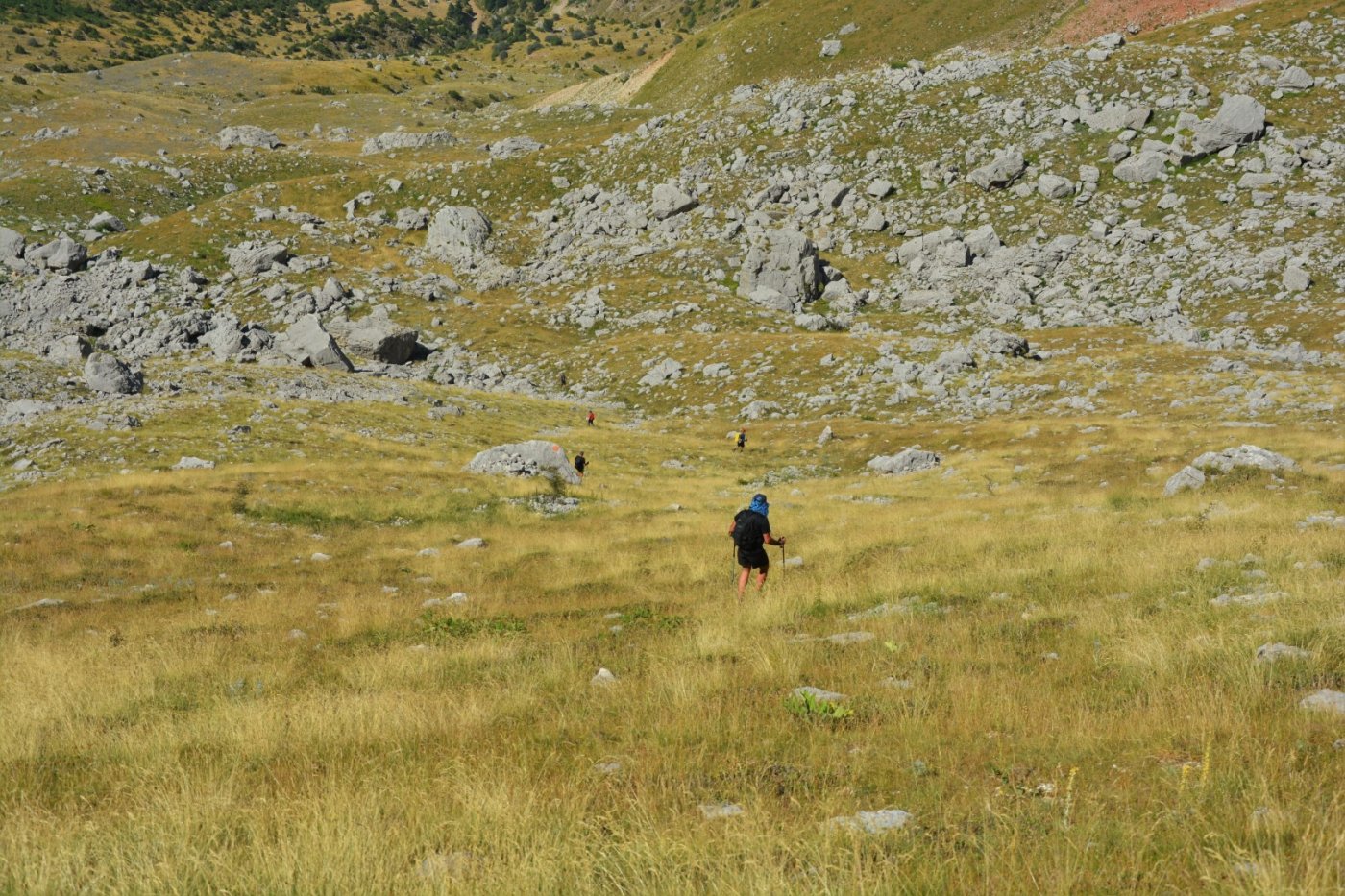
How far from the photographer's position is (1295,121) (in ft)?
201

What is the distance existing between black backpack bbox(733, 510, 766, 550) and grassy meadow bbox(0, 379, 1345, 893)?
122 cm

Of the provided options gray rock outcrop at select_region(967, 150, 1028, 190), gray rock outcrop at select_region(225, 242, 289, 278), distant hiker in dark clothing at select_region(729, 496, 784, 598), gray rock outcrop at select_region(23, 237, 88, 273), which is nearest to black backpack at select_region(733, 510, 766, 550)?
distant hiker in dark clothing at select_region(729, 496, 784, 598)

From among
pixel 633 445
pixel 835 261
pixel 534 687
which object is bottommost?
pixel 633 445

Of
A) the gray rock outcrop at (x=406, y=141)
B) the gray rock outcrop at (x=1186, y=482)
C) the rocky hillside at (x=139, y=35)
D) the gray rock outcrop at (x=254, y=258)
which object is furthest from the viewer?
the rocky hillside at (x=139, y=35)

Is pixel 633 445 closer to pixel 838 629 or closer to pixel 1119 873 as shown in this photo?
pixel 838 629

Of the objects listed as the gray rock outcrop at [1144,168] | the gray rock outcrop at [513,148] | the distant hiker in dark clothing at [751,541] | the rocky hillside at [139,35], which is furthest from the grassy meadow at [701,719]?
the rocky hillside at [139,35]

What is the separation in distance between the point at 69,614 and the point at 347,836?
46.5ft

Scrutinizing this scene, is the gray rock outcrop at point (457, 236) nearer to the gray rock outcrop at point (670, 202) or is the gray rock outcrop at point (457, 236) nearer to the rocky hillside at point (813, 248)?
the rocky hillside at point (813, 248)

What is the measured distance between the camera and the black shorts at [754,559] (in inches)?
549

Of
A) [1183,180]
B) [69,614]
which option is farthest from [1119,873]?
[1183,180]

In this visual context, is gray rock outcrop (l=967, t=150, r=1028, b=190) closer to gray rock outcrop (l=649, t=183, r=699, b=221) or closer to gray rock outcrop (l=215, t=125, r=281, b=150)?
gray rock outcrop (l=649, t=183, r=699, b=221)

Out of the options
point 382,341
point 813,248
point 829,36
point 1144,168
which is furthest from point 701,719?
point 829,36

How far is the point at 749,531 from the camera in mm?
13906

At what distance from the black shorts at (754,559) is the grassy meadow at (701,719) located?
37.5 inches
